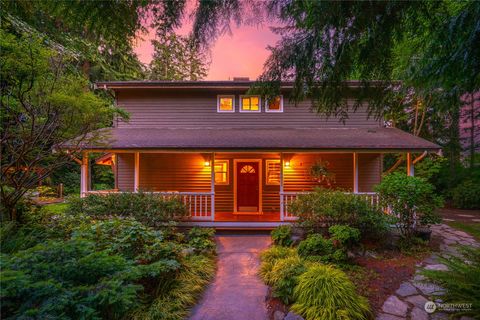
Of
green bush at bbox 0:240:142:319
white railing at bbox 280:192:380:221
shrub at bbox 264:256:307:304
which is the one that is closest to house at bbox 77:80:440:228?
white railing at bbox 280:192:380:221

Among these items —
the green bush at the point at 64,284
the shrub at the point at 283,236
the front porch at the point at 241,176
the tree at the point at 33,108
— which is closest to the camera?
the green bush at the point at 64,284

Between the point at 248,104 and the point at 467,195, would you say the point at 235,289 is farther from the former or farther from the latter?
the point at 467,195

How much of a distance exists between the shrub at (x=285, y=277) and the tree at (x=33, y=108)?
4.67 metres

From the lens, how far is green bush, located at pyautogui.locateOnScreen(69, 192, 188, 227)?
6.56 m

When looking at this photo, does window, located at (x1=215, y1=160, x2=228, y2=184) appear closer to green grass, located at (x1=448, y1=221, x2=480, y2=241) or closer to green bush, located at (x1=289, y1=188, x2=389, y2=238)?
green bush, located at (x1=289, y1=188, x2=389, y2=238)

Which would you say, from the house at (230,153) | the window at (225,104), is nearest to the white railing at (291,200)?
the house at (230,153)

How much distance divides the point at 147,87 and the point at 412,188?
30.6 feet

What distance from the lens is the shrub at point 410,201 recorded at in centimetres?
577

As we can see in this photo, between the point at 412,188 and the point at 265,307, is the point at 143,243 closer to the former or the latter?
the point at 265,307

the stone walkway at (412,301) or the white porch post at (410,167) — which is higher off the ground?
the white porch post at (410,167)

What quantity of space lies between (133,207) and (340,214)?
5586mm

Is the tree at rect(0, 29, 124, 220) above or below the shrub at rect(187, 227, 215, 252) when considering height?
above

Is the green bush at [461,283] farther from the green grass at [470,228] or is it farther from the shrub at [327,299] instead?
the shrub at [327,299]

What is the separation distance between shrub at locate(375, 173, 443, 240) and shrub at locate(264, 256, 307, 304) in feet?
10.5
